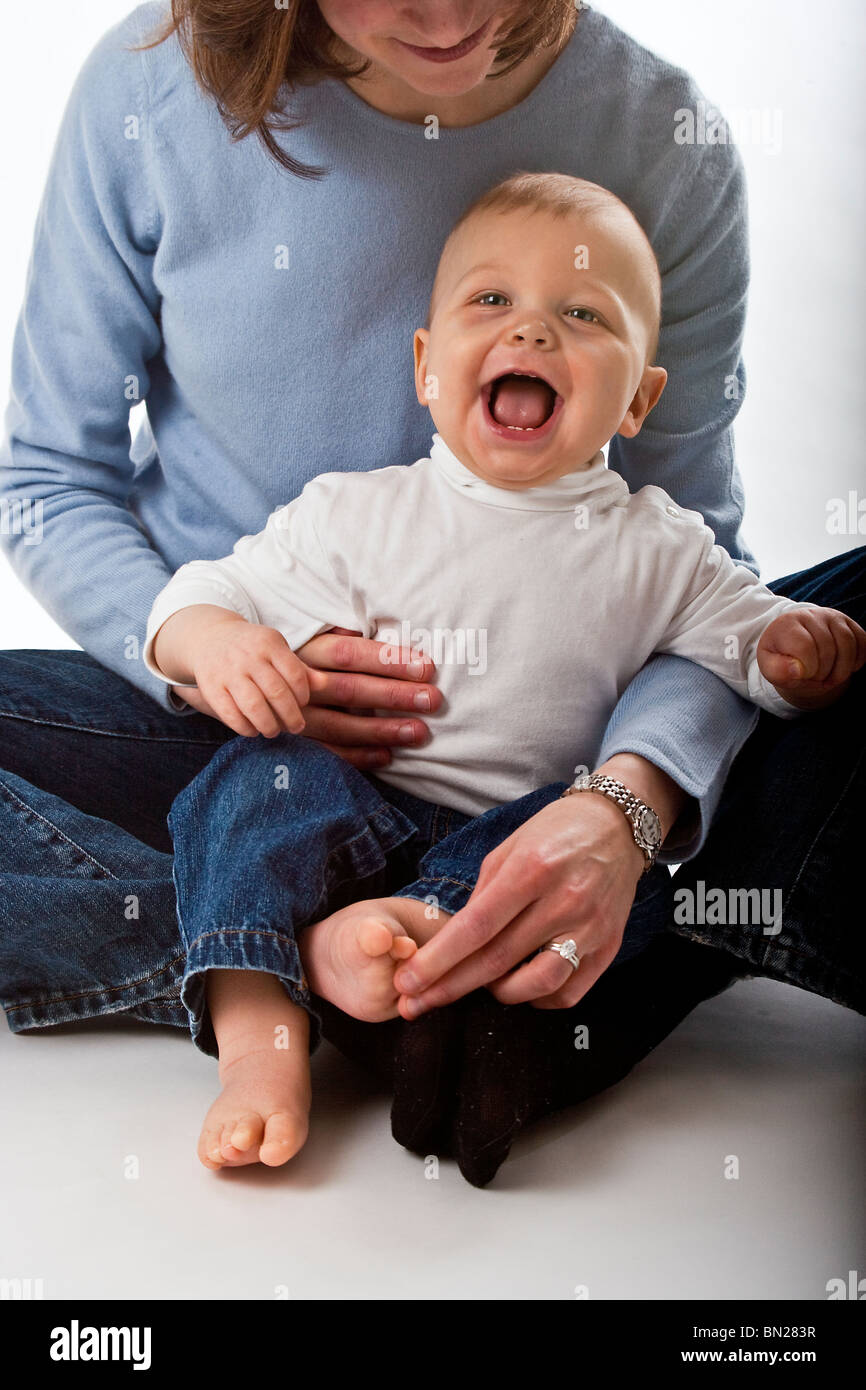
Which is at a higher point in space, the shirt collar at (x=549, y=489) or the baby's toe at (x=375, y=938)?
the shirt collar at (x=549, y=489)

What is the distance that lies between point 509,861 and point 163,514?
1.60ft

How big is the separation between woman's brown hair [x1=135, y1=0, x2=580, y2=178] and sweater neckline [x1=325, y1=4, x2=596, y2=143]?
1 cm

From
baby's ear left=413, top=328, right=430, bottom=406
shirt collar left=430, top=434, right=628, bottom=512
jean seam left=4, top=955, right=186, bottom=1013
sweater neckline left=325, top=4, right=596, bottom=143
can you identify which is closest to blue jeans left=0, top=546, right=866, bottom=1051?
jean seam left=4, top=955, right=186, bottom=1013

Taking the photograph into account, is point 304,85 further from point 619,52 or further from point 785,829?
point 785,829

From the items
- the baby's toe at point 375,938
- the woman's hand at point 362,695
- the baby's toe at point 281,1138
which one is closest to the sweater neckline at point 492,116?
the woman's hand at point 362,695

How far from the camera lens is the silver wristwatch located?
830 mm

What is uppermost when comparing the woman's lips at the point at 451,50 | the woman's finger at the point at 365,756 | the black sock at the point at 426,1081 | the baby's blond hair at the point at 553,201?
the woman's lips at the point at 451,50

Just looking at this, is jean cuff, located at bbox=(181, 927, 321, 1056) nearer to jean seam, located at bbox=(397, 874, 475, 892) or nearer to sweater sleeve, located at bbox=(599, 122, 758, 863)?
jean seam, located at bbox=(397, 874, 475, 892)

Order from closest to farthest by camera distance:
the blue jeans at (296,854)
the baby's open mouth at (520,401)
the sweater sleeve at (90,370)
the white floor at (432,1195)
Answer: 1. the white floor at (432,1195)
2. the blue jeans at (296,854)
3. the baby's open mouth at (520,401)
4. the sweater sleeve at (90,370)

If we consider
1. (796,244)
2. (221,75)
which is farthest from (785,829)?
(221,75)

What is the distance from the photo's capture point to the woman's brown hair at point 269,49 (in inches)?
37.2

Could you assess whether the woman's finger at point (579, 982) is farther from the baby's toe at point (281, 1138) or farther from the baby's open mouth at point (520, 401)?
the baby's open mouth at point (520, 401)

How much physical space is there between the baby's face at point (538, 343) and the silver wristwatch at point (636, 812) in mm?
223
